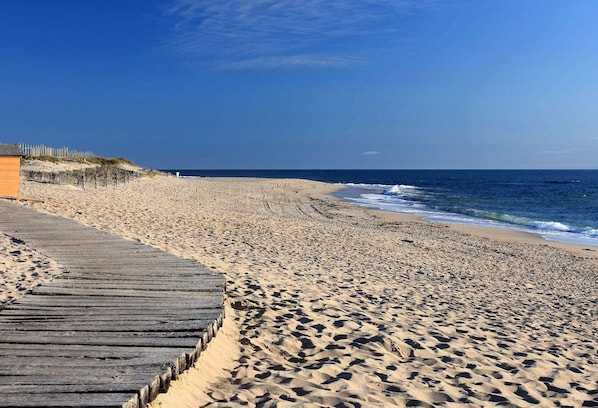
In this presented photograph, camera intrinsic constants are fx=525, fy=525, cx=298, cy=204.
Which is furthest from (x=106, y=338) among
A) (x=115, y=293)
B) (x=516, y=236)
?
(x=516, y=236)

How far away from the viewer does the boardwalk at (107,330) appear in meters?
3.18

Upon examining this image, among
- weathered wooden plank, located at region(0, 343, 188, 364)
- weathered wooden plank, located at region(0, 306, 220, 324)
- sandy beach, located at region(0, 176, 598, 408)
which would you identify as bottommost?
sandy beach, located at region(0, 176, 598, 408)

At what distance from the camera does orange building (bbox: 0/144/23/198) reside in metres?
15.4

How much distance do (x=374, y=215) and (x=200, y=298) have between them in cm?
2153

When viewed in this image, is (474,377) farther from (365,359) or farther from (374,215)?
(374,215)

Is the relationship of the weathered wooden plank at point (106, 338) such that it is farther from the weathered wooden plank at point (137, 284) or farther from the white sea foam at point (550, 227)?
the white sea foam at point (550, 227)

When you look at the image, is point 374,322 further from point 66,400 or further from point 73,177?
point 73,177

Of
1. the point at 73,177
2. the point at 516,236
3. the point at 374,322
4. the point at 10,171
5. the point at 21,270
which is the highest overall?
the point at 10,171

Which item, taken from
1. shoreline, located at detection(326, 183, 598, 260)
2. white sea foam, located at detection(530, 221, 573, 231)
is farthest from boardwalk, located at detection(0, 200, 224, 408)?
white sea foam, located at detection(530, 221, 573, 231)

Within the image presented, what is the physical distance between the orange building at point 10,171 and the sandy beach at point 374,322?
2594 millimetres

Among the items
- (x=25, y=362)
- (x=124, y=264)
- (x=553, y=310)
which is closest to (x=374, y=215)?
(x=553, y=310)

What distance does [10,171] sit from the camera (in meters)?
15.5

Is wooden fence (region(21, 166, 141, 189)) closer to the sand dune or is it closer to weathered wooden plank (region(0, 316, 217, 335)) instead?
the sand dune

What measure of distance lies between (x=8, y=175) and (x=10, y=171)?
14 centimetres
